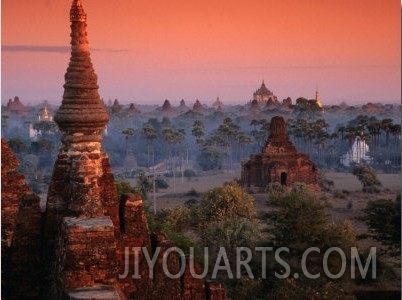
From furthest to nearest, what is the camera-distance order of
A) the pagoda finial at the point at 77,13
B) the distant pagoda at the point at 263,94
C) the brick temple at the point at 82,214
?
the distant pagoda at the point at 263,94
the pagoda finial at the point at 77,13
the brick temple at the point at 82,214

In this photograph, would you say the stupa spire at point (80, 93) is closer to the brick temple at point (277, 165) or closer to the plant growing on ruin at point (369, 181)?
the brick temple at point (277, 165)

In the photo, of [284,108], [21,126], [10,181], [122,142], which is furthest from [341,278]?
[21,126]

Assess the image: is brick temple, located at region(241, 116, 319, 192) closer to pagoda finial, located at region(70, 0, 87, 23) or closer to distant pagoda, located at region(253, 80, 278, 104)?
pagoda finial, located at region(70, 0, 87, 23)

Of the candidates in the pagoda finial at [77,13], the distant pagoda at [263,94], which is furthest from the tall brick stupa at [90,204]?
the distant pagoda at [263,94]

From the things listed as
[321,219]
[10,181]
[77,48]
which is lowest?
[321,219]

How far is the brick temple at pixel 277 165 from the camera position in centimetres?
4181

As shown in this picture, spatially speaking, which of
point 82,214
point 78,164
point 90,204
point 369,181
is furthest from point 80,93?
point 369,181

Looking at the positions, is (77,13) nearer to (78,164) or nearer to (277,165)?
(78,164)

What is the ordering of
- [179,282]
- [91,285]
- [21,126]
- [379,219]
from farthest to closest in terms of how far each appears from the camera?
[21,126] → [379,219] → [179,282] → [91,285]

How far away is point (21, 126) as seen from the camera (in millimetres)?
116188

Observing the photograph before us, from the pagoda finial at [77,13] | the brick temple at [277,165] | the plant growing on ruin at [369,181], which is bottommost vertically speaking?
the plant growing on ruin at [369,181]

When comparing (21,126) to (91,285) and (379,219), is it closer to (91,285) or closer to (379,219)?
(379,219)

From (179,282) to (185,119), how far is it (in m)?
117

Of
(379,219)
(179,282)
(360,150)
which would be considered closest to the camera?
(179,282)
